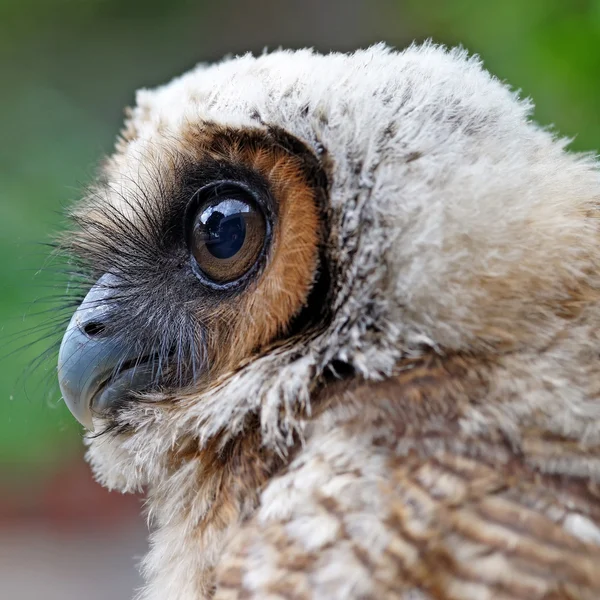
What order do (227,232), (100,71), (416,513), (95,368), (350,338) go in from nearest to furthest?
(416,513) → (350,338) → (227,232) → (95,368) → (100,71)

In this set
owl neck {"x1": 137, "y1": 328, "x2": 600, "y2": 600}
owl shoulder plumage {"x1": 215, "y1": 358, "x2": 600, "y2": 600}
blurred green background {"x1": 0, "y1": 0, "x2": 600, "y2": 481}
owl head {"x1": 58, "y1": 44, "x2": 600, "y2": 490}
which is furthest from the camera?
blurred green background {"x1": 0, "y1": 0, "x2": 600, "y2": 481}

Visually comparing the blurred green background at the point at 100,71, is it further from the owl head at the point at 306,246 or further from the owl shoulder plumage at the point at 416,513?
the owl shoulder plumage at the point at 416,513

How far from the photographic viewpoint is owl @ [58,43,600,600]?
1063 mm

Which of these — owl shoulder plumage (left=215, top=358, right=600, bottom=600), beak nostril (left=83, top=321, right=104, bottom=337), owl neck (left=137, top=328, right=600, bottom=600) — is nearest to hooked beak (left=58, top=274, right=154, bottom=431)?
beak nostril (left=83, top=321, right=104, bottom=337)

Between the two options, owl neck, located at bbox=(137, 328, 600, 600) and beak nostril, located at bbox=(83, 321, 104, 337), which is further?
beak nostril, located at bbox=(83, 321, 104, 337)

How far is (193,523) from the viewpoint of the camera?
4.56 feet

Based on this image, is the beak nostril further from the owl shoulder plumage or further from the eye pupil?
the owl shoulder plumage

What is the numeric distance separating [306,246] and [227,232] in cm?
18

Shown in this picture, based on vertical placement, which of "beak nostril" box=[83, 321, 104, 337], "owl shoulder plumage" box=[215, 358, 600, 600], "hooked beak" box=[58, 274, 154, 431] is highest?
"beak nostril" box=[83, 321, 104, 337]

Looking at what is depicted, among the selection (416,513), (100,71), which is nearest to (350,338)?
(416,513)

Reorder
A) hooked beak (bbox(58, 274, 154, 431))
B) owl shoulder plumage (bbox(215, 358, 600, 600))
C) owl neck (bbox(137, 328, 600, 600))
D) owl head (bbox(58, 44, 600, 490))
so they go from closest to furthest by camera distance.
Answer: owl shoulder plumage (bbox(215, 358, 600, 600)), owl neck (bbox(137, 328, 600, 600)), owl head (bbox(58, 44, 600, 490)), hooked beak (bbox(58, 274, 154, 431))

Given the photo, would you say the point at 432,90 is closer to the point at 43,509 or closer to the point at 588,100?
the point at 588,100

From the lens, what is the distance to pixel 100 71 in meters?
4.73

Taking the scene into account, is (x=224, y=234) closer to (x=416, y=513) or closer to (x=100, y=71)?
(x=416, y=513)
